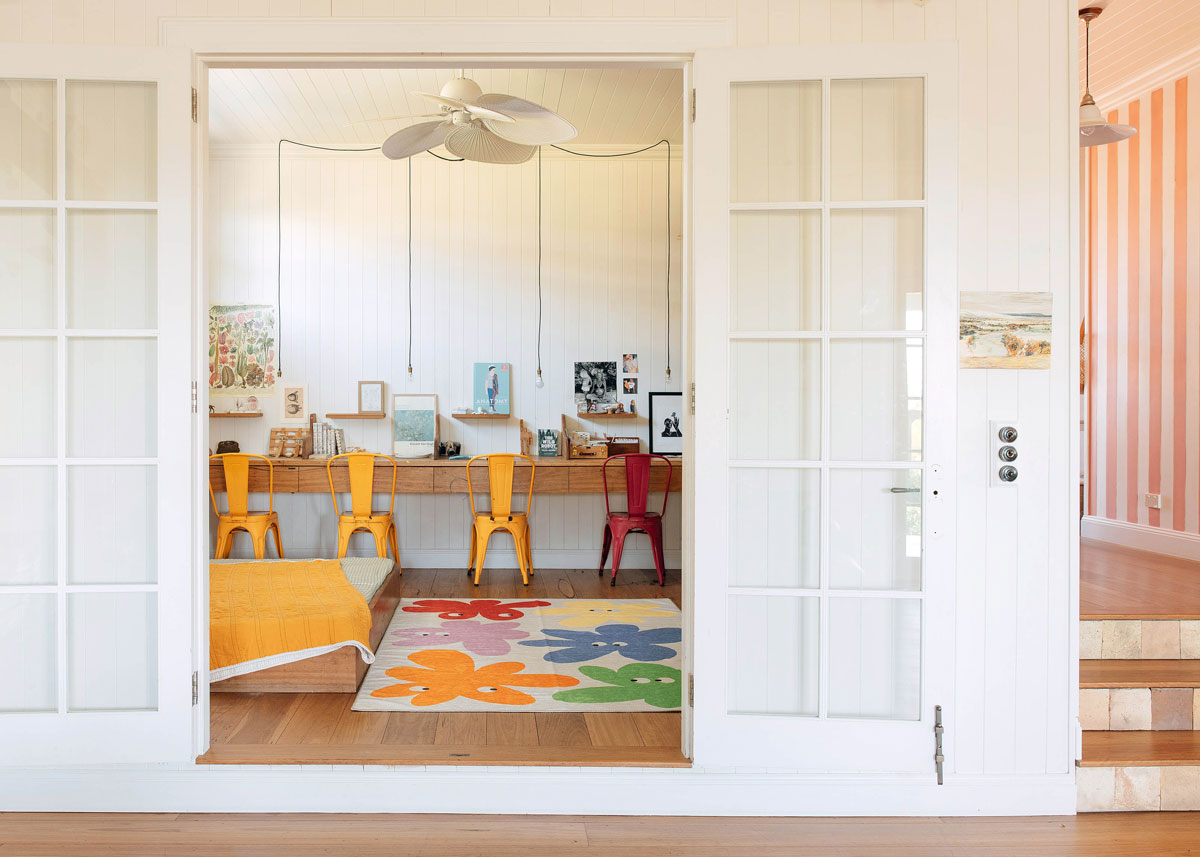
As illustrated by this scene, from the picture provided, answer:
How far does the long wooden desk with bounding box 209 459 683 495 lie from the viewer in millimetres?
5348

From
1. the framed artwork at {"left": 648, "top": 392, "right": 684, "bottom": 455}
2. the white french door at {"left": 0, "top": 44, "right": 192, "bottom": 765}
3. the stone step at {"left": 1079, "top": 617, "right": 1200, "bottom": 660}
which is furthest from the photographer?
the framed artwork at {"left": 648, "top": 392, "right": 684, "bottom": 455}

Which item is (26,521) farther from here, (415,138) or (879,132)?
(879,132)

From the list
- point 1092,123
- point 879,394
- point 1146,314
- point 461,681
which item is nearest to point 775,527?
point 879,394

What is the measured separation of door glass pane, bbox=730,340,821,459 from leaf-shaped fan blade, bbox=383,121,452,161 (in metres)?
2.22

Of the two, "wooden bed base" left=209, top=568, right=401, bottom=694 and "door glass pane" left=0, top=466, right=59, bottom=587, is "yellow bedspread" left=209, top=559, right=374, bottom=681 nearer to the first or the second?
"wooden bed base" left=209, top=568, right=401, bottom=694

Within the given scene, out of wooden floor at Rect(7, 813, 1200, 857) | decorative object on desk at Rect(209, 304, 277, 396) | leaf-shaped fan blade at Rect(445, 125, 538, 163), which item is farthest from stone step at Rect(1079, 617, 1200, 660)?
decorative object on desk at Rect(209, 304, 277, 396)

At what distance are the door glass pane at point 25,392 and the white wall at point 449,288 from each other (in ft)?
11.1

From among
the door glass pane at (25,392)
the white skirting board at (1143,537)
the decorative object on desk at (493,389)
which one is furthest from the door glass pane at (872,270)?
the decorative object on desk at (493,389)

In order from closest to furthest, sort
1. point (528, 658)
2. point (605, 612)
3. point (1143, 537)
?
point (528, 658), point (605, 612), point (1143, 537)

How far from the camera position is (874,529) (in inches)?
93.9

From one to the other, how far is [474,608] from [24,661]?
8.09 ft

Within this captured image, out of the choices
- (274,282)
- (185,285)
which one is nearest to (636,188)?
(274,282)

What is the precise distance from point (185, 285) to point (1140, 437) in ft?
17.2

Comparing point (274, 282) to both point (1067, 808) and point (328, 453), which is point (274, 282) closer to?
point (328, 453)
